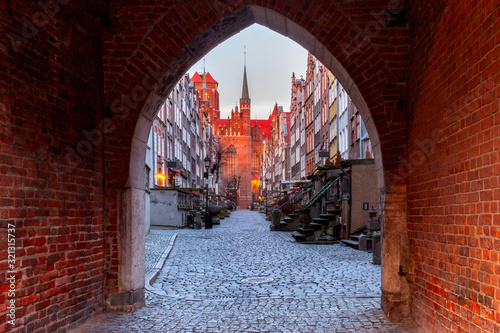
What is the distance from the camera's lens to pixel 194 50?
24.1 feet

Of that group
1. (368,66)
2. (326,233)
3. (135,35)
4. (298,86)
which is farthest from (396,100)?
(298,86)

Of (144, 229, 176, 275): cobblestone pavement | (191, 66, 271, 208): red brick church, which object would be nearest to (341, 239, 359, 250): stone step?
(144, 229, 176, 275): cobblestone pavement

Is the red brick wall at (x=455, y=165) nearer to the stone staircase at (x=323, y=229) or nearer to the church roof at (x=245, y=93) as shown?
the stone staircase at (x=323, y=229)

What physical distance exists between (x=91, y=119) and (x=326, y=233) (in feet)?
46.5

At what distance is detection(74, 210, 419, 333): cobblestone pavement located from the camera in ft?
19.7

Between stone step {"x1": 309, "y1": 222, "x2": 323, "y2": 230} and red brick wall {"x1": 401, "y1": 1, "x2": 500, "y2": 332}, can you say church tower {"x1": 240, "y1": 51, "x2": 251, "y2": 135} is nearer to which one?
stone step {"x1": 309, "y1": 222, "x2": 323, "y2": 230}

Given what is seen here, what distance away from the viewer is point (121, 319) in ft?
20.7

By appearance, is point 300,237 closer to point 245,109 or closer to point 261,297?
point 261,297

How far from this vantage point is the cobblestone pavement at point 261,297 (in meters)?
5.99

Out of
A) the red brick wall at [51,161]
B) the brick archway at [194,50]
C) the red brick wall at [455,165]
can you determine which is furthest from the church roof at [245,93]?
the red brick wall at [455,165]

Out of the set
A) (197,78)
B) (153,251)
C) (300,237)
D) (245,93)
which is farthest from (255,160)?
(153,251)

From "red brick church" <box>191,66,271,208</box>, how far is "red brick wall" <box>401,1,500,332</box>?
302ft

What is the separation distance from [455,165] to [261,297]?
421 centimetres

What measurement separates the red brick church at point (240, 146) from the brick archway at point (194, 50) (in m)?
90.8
